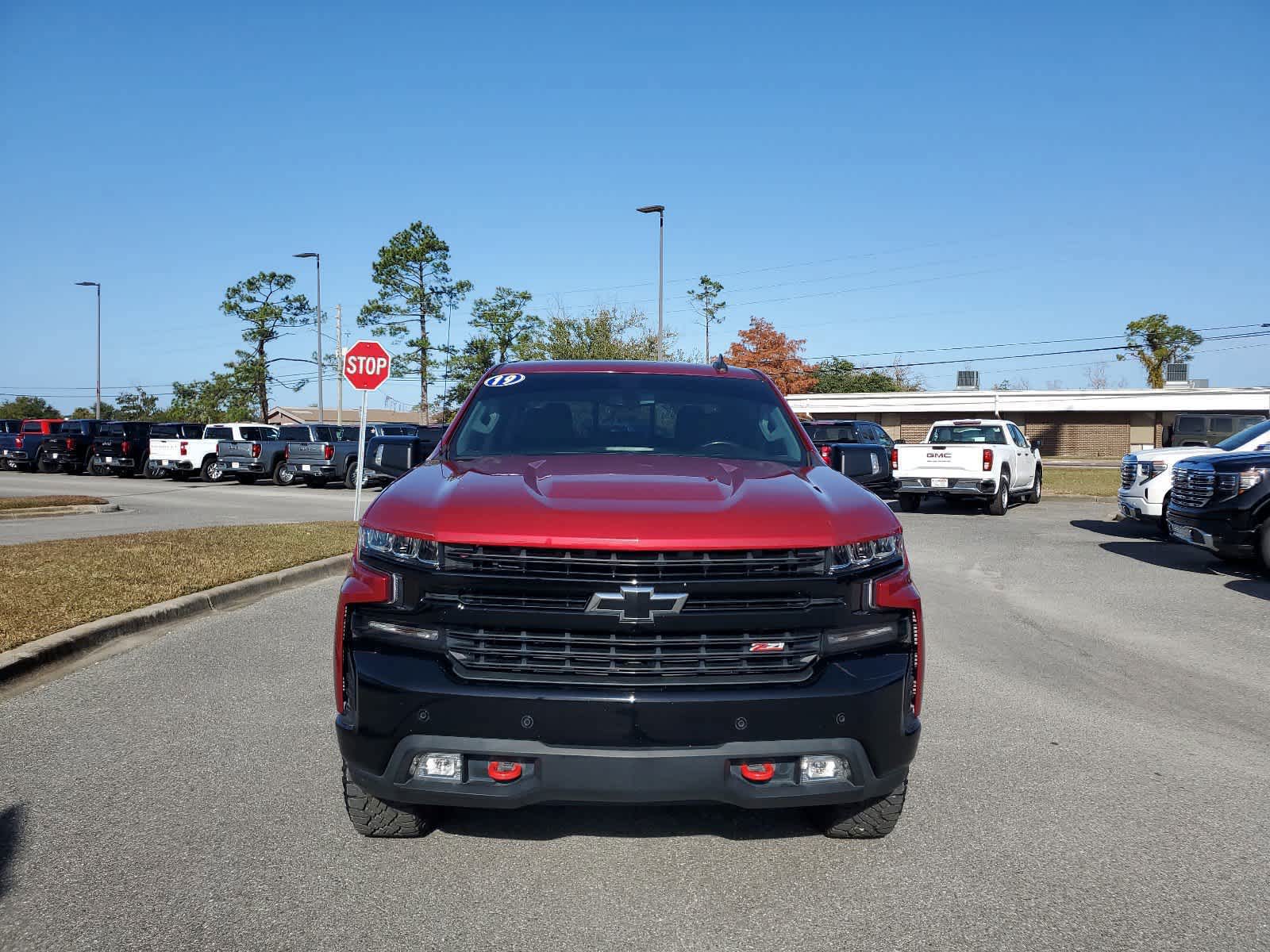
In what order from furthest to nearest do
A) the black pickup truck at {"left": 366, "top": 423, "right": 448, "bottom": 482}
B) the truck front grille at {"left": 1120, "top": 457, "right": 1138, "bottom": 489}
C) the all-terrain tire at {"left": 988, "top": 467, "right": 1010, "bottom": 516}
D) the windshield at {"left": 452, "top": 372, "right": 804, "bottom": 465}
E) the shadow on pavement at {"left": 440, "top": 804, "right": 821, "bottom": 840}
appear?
the all-terrain tire at {"left": 988, "top": 467, "right": 1010, "bottom": 516}
the truck front grille at {"left": 1120, "top": 457, "right": 1138, "bottom": 489}
the black pickup truck at {"left": 366, "top": 423, "right": 448, "bottom": 482}
the windshield at {"left": 452, "top": 372, "right": 804, "bottom": 465}
the shadow on pavement at {"left": 440, "top": 804, "right": 821, "bottom": 840}

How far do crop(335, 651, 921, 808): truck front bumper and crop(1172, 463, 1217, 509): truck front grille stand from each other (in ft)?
33.4

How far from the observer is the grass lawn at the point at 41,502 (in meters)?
19.4

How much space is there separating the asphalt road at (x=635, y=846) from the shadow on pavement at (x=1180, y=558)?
5319mm

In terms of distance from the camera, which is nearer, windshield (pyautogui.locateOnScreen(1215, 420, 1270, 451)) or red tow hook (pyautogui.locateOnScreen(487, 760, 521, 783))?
red tow hook (pyautogui.locateOnScreen(487, 760, 521, 783))

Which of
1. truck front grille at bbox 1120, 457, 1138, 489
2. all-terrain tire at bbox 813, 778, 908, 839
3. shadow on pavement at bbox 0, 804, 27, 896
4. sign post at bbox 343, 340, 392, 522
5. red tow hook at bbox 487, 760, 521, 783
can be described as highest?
sign post at bbox 343, 340, 392, 522

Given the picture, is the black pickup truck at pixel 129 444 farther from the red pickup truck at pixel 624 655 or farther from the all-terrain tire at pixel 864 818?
the all-terrain tire at pixel 864 818

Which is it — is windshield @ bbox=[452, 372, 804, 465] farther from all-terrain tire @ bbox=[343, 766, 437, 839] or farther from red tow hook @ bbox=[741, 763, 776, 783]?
red tow hook @ bbox=[741, 763, 776, 783]

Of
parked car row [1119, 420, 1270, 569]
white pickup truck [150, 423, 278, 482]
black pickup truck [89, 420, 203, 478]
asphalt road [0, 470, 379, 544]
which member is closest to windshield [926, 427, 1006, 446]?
parked car row [1119, 420, 1270, 569]

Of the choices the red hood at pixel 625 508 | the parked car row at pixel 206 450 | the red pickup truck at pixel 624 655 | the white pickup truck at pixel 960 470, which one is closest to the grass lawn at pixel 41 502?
the parked car row at pixel 206 450

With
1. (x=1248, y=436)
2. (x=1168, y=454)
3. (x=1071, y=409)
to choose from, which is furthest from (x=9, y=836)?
(x=1071, y=409)

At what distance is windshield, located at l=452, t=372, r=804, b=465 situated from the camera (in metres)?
4.94

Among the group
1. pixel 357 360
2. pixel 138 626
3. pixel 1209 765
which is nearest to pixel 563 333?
pixel 357 360

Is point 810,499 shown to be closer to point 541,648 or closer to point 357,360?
point 541,648

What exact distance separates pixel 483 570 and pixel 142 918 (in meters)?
1.54
